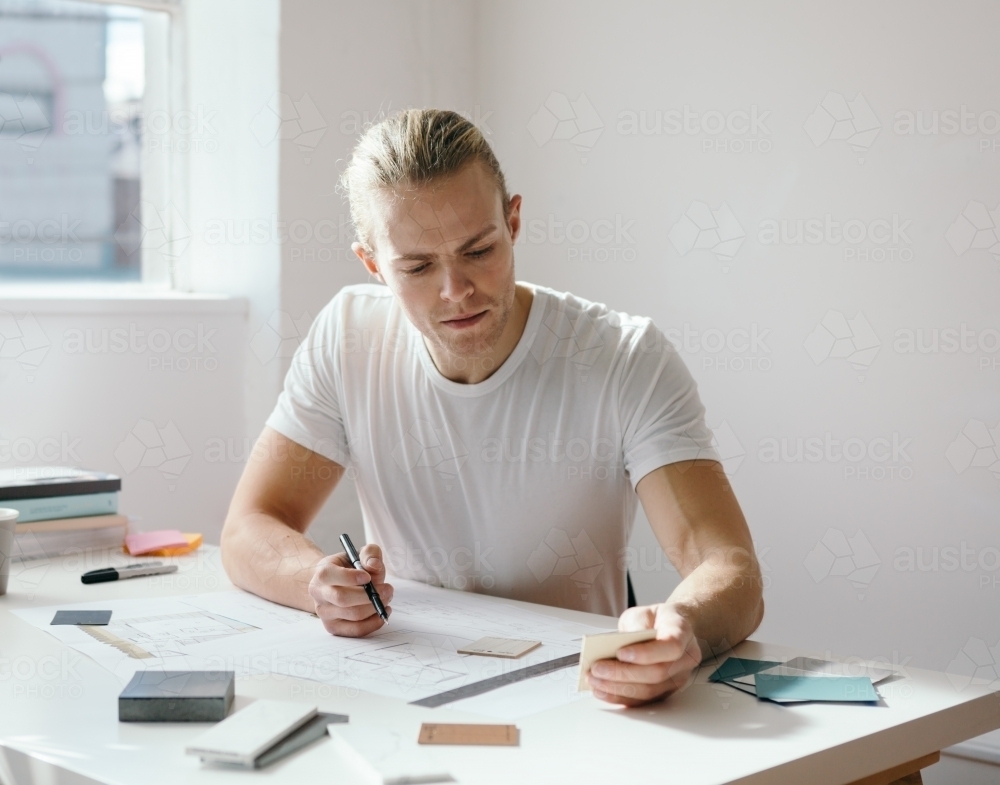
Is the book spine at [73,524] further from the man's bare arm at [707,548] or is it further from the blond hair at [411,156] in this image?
the man's bare arm at [707,548]

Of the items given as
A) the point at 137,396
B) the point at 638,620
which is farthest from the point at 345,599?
the point at 137,396

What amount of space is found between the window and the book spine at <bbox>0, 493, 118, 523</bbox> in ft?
2.62

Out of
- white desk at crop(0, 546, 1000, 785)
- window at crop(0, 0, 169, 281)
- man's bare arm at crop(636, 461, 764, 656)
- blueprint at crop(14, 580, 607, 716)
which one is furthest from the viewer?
window at crop(0, 0, 169, 281)

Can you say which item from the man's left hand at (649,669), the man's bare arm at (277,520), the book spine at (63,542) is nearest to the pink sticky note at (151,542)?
the book spine at (63,542)

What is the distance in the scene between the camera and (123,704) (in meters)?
1.03

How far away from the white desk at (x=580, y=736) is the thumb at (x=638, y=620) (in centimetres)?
8

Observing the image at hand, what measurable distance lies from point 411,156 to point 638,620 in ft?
2.57

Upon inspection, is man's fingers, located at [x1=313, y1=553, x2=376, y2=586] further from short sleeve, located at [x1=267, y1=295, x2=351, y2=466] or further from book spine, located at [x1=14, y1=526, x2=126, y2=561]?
book spine, located at [x1=14, y1=526, x2=126, y2=561]

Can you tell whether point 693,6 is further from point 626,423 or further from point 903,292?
point 626,423

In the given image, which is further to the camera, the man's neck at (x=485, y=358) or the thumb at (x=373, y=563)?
the man's neck at (x=485, y=358)

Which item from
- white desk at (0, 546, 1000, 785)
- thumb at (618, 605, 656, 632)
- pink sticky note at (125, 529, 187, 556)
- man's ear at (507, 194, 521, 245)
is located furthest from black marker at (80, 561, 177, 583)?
thumb at (618, 605, 656, 632)

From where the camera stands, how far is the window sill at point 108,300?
2281 millimetres

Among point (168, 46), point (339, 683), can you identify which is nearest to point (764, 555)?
point (339, 683)

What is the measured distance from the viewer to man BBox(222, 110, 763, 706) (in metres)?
1.56
